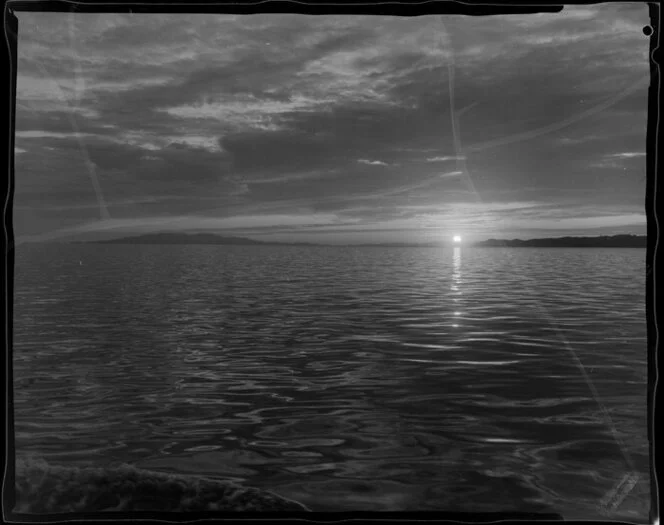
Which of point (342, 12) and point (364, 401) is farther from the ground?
point (342, 12)

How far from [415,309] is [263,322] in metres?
6.77

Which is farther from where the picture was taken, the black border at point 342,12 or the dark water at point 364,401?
the dark water at point 364,401

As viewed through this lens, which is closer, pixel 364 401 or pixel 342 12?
pixel 342 12

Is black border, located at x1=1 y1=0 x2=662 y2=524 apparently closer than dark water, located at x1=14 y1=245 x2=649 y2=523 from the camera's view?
Yes

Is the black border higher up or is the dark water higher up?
the black border

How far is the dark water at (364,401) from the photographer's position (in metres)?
8.71

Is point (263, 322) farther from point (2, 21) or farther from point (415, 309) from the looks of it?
point (2, 21)

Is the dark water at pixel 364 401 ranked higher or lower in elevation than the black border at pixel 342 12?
Result: lower

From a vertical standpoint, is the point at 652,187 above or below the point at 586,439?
above

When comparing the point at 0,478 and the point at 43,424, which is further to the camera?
the point at 43,424

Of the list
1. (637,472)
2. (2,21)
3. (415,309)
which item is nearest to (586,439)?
(637,472)

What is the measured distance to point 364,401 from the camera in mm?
12500

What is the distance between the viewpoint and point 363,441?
10.1 meters

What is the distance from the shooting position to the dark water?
871 cm
